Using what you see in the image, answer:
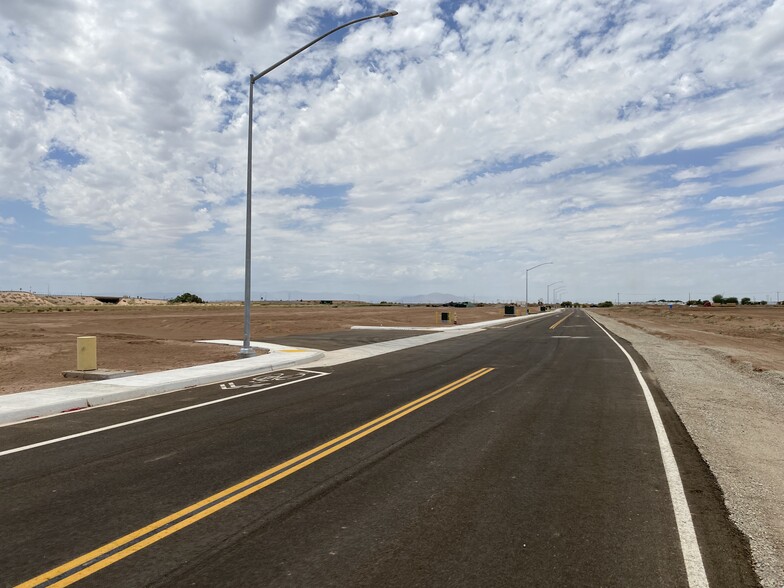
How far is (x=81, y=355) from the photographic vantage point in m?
13.0

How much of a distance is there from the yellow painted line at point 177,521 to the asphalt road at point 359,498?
2 centimetres

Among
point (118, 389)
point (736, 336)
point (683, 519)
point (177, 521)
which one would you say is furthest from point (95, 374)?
point (736, 336)

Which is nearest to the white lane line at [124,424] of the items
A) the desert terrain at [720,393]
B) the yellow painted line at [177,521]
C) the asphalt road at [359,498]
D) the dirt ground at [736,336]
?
the asphalt road at [359,498]

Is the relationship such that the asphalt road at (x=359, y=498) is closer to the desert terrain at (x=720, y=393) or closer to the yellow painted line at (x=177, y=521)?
the yellow painted line at (x=177, y=521)

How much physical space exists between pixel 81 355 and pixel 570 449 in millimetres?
12315

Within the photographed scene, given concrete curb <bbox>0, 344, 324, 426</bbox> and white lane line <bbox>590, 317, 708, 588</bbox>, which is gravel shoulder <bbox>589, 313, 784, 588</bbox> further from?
concrete curb <bbox>0, 344, 324, 426</bbox>

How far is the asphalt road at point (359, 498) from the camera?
372 centimetres

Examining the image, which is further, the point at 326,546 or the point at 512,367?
the point at 512,367

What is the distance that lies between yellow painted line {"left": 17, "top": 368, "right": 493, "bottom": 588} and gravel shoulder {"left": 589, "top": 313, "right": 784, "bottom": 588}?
448 centimetres

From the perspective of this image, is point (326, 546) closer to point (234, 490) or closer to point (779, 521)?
point (234, 490)

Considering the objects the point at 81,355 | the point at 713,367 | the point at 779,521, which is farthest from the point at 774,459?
the point at 81,355

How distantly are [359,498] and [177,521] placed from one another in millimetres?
1696

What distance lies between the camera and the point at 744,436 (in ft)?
24.8

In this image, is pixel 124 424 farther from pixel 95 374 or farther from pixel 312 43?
pixel 312 43
